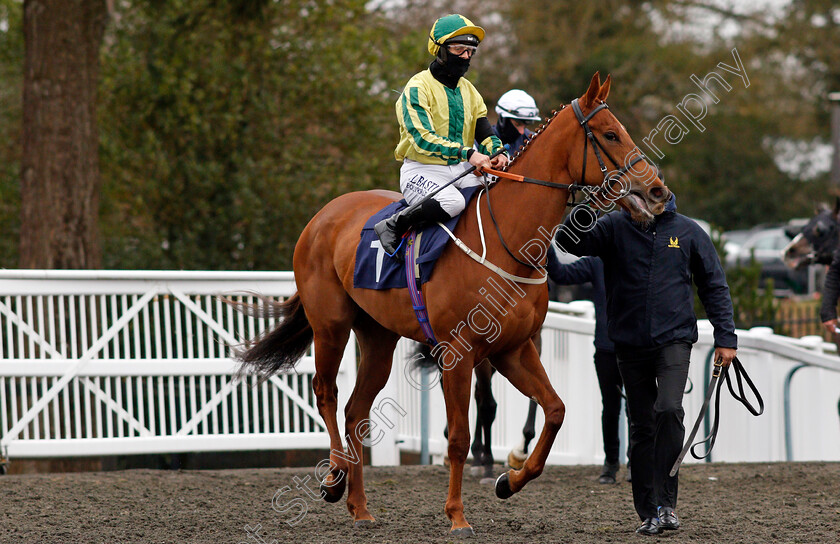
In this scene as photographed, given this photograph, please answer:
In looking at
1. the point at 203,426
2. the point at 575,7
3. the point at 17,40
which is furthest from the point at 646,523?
the point at 575,7

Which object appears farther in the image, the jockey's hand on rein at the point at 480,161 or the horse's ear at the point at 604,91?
the jockey's hand on rein at the point at 480,161

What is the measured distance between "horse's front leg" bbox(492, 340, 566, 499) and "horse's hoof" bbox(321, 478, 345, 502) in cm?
103

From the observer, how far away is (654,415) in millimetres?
4699

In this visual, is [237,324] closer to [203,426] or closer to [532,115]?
[203,426]

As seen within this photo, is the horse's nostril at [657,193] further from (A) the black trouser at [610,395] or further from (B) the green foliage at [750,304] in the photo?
(B) the green foliage at [750,304]

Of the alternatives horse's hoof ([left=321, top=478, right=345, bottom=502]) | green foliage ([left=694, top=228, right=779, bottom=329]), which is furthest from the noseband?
green foliage ([left=694, top=228, right=779, bottom=329])

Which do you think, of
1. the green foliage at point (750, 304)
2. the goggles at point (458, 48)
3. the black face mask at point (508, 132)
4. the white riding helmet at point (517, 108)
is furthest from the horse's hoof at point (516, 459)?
the green foliage at point (750, 304)

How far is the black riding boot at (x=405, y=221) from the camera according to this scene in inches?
185

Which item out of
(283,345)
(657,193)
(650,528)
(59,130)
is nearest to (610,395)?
(650,528)

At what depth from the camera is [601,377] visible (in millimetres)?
6133

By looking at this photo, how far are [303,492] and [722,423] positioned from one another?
12.0 ft

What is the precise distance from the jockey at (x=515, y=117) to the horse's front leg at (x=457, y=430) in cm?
208

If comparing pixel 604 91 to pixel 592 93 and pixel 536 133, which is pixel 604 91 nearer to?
pixel 592 93

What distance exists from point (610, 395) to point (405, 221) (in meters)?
2.13
